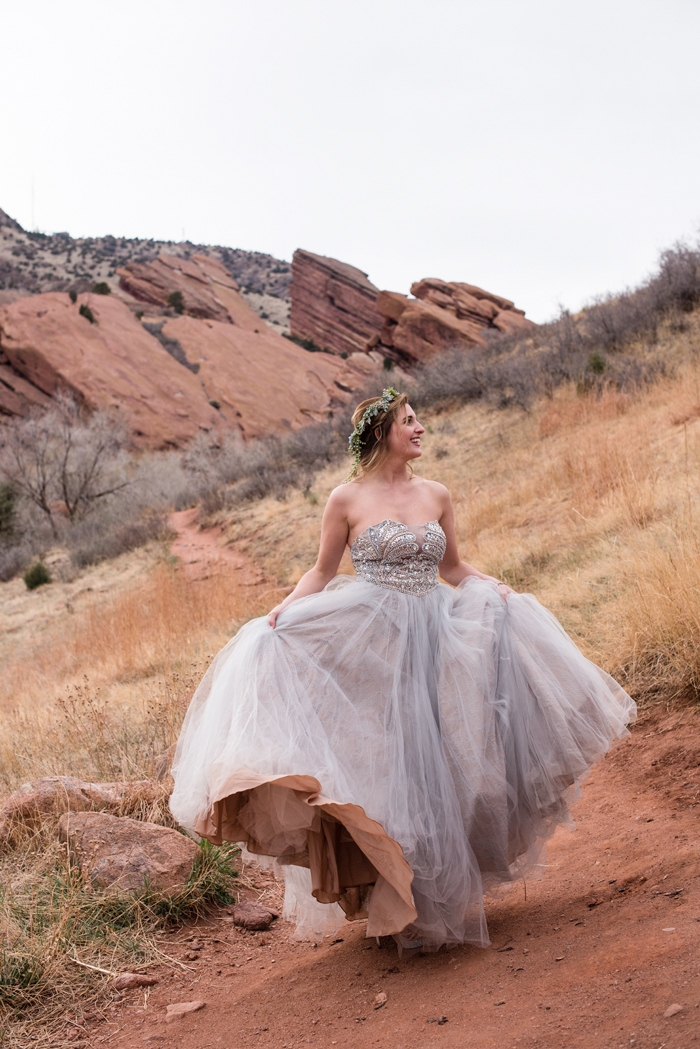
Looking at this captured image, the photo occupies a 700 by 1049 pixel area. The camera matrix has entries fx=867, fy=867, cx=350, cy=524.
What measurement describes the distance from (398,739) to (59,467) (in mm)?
26251

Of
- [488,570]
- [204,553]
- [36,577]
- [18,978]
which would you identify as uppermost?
[36,577]

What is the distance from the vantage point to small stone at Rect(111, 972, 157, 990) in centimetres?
359

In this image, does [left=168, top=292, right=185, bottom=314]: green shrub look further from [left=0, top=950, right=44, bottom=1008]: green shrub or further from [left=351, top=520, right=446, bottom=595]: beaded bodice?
[left=0, top=950, right=44, bottom=1008]: green shrub

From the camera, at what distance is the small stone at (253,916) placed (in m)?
4.20

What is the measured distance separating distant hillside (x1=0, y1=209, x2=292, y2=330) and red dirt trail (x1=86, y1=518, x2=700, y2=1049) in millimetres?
47603

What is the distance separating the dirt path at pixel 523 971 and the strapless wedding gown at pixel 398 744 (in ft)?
0.72

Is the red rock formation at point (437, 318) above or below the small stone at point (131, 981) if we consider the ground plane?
above

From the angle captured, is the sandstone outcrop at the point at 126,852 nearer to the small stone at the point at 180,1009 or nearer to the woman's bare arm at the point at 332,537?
the small stone at the point at 180,1009

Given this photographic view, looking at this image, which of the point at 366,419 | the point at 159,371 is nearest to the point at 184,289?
the point at 159,371

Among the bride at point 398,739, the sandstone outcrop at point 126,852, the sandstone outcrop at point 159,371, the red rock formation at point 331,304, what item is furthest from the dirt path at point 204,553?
the red rock formation at point 331,304

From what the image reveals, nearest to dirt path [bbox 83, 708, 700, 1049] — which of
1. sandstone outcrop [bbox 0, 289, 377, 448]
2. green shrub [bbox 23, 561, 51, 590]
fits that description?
green shrub [bbox 23, 561, 51, 590]

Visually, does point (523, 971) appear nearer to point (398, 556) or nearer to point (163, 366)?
point (398, 556)

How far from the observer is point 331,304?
5556cm

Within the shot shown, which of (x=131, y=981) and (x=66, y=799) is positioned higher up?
(x=66, y=799)
